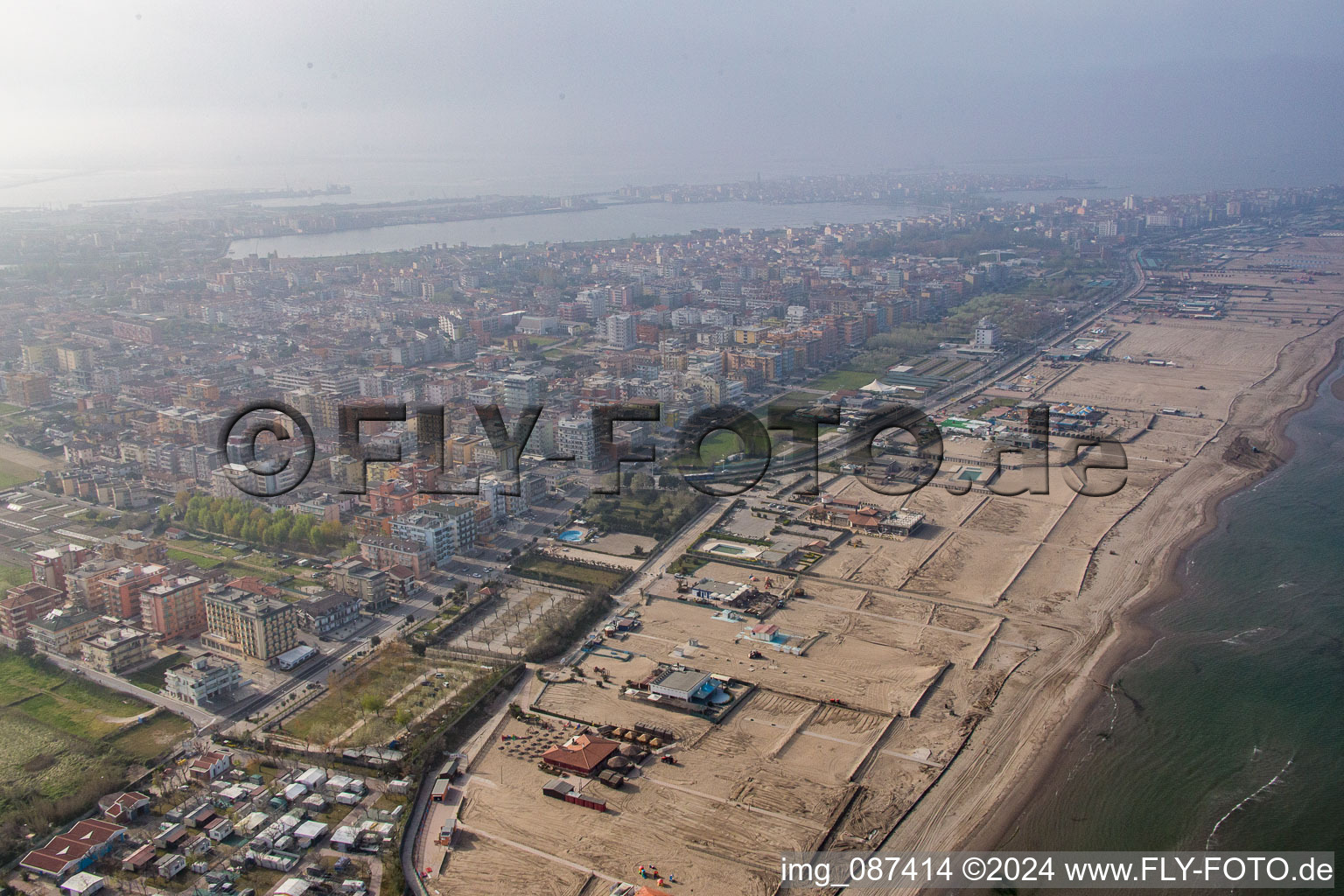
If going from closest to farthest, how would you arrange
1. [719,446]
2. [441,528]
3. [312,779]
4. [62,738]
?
[312,779]
[62,738]
[441,528]
[719,446]

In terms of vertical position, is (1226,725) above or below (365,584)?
below

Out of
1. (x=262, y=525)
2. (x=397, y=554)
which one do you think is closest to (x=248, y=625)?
(x=397, y=554)

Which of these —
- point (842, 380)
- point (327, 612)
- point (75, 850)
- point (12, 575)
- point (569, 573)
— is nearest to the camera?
point (75, 850)

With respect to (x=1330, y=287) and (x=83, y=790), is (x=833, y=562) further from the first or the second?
(x=1330, y=287)

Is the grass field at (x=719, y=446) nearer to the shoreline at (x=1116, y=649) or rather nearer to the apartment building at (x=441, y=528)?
the apartment building at (x=441, y=528)

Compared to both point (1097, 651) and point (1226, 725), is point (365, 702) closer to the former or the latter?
point (1097, 651)

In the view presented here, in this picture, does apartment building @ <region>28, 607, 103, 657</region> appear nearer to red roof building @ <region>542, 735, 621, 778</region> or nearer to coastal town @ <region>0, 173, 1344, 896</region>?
coastal town @ <region>0, 173, 1344, 896</region>

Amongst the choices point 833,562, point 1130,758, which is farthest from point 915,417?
point 1130,758
